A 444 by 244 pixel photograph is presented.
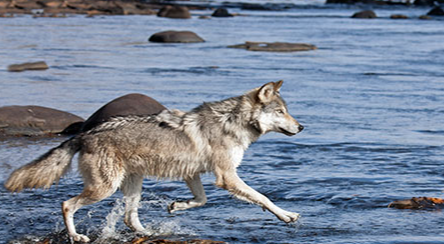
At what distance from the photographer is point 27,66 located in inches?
808

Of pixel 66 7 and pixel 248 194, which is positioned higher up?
pixel 248 194

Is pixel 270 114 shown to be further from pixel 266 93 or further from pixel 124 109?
pixel 124 109

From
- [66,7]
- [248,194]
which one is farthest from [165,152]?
[66,7]

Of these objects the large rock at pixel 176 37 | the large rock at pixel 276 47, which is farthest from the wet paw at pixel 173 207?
the large rock at pixel 176 37

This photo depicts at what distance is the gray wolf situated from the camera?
22.9 ft

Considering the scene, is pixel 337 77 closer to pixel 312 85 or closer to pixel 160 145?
pixel 312 85

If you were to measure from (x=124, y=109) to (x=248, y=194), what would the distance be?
5.50m

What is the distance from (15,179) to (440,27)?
39544 mm

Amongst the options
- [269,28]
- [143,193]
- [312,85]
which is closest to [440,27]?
[269,28]

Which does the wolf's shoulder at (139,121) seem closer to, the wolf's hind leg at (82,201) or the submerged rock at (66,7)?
the wolf's hind leg at (82,201)

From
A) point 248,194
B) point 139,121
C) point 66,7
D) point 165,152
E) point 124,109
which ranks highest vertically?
point 139,121

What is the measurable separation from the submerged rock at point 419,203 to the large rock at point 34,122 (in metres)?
5.85

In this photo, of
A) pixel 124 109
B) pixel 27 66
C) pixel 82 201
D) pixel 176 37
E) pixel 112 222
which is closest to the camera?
pixel 82 201

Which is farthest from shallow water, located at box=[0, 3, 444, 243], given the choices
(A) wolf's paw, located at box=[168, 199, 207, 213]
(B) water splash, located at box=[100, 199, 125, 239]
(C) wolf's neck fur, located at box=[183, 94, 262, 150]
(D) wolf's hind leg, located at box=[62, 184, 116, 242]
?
(C) wolf's neck fur, located at box=[183, 94, 262, 150]
